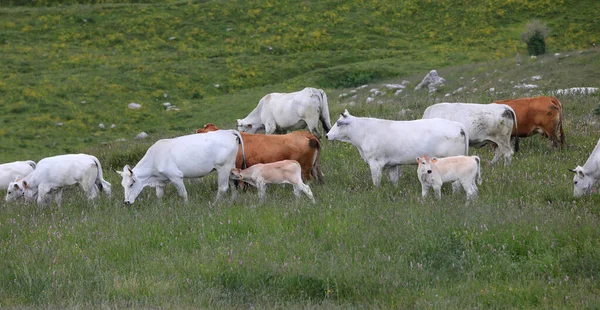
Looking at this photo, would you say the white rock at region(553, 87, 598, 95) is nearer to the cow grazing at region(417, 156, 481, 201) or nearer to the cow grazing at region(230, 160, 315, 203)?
the cow grazing at region(417, 156, 481, 201)

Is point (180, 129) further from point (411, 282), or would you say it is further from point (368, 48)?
point (411, 282)

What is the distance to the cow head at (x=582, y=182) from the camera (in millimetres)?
11742

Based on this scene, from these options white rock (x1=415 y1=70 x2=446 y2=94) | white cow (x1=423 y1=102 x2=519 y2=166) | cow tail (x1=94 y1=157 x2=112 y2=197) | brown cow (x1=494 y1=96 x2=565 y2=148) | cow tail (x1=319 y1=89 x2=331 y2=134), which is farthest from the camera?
white rock (x1=415 y1=70 x2=446 y2=94)

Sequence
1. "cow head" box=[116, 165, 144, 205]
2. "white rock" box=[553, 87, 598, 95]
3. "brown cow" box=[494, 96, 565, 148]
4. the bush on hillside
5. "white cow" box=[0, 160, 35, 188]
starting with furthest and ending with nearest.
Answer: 1. the bush on hillside
2. "white rock" box=[553, 87, 598, 95]
3. "white cow" box=[0, 160, 35, 188]
4. "brown cow" box=[494, 96, 565, 148]
5. "cow head" box=[116, 165, 144, 205]

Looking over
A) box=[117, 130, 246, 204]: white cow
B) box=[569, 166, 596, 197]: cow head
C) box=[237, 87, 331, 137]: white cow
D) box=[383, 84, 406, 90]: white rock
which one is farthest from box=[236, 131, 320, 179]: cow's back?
box=[383, 84, 406, 90]: white rock

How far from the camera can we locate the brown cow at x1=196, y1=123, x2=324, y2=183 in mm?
14383

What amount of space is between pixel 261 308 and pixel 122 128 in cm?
2496

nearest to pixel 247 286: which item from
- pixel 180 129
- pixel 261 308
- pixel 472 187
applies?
pixel 261 308

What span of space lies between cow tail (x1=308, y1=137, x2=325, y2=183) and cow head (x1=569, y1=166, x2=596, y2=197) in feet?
15.7

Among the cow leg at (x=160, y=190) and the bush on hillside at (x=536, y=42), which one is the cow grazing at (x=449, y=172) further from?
the bush on hillside at (x=536, y=42)

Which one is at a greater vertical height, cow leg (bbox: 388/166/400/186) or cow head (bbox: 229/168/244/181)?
cow head (bbox: 229/168/244/181)

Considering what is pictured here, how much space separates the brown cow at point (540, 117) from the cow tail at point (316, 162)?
471 cm

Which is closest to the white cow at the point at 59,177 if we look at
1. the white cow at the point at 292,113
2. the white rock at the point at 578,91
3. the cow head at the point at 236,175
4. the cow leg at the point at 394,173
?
the cow head at the point at 236,175

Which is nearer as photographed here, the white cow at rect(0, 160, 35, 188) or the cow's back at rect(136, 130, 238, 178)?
the cow's back at rect(136, 130, 238, 178)
